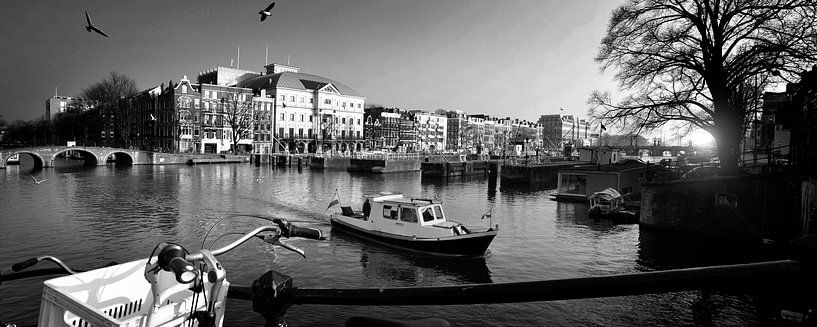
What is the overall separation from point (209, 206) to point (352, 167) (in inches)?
1744

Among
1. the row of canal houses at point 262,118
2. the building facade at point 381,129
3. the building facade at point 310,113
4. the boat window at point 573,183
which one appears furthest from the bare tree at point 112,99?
the boat window at point 573,183

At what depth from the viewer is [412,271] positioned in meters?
20.5

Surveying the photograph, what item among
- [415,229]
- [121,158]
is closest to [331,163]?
[121,158]

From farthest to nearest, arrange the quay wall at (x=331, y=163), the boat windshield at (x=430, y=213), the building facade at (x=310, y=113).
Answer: the building facade at (x=310, y=113)
the quay wall at (x=331, y=163)
the boat windshield at (x=430, y=213)

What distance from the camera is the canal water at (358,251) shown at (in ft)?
50.3

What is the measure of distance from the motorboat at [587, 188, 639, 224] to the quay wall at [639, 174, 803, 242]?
155 inches

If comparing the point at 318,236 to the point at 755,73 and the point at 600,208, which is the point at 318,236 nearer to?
the point at 755,73

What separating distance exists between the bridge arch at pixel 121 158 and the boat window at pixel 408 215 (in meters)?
71.0

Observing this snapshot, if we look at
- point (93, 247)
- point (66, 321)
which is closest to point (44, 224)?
point (93, 247)

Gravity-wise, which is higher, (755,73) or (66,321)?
(755,73)

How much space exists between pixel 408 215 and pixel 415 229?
1.00 metres

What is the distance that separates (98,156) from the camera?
78062 mm

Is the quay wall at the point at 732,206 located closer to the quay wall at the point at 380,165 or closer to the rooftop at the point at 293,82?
the quay wall at the point at 380,165

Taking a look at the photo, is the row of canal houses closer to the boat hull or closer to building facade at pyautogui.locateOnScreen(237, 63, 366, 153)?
building facade at pyautogui.locateOnScreen(237, 63, 366, 153)
